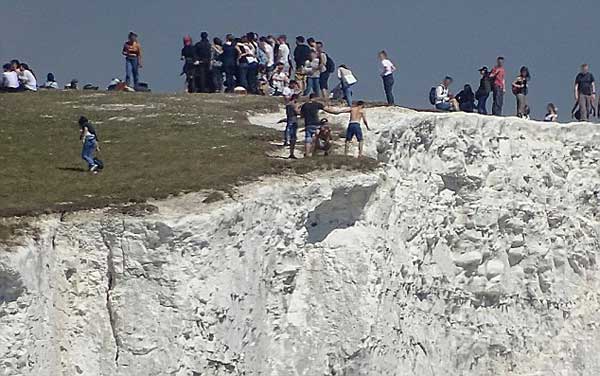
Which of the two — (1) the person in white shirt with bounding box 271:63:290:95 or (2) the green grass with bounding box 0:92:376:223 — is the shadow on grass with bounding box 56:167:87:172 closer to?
(2) the green grass with bounding box 0:92:376:223

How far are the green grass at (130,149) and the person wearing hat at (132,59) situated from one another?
4.75 ft

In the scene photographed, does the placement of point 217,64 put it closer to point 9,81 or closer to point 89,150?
point 9,81

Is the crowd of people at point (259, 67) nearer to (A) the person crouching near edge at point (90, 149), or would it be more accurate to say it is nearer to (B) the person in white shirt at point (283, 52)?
(B) the person in white shirt at point (283, 52)

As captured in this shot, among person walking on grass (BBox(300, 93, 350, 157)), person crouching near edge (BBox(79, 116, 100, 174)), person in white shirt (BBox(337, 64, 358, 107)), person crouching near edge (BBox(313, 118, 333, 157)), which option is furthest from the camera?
person in white shirt (BBox(337, 64, 358, 107))

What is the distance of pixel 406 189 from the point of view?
33281mm

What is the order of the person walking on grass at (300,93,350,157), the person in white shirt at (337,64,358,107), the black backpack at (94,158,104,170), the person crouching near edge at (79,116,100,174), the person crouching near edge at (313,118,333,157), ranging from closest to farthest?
the person crouching near edge at (79,116,100,174) → the black backpack at (94,158,104,170) → the person walking on grass at (300,93,350,157) → the person crouching near edge at (313,118,333,157) → the person in white shirt at (337,64,358,107)

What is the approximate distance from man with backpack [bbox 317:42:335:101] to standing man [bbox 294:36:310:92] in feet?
1.55

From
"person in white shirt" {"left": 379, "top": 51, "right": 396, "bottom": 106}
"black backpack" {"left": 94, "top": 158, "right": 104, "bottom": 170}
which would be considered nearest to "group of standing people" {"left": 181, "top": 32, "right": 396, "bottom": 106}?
"person in white shirt" {"left": 379, "top": 51, "right": 396, "bottom": 106}

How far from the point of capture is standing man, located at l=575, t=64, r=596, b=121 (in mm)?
43094

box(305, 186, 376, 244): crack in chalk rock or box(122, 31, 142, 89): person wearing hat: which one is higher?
box(122, 31, 142, 89): person wearing hat

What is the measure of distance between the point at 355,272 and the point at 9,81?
1901 centimetres

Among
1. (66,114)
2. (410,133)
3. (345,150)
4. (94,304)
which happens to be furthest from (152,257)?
(66,114)

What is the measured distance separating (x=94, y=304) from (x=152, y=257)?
1.45m

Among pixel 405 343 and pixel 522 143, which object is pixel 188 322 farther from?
pixel 522 143
